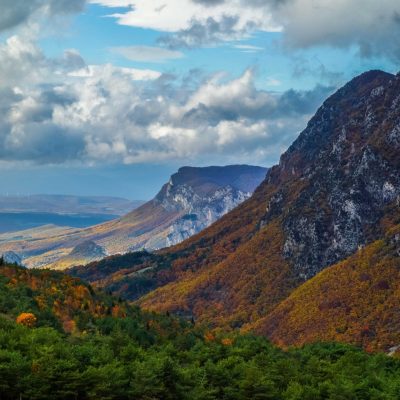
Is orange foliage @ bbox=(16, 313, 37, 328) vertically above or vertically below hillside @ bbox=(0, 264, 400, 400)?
above

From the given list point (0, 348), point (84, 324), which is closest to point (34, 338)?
point (0, 348)

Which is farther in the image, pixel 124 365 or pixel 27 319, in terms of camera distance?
pixel 27 319

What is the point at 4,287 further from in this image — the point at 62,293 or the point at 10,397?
the point at 10,397

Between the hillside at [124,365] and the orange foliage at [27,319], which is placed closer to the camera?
the hillside at [124,365]

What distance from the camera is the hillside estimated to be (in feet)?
329

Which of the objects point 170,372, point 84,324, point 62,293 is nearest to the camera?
point 170,372

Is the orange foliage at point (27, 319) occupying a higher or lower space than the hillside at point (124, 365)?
higher

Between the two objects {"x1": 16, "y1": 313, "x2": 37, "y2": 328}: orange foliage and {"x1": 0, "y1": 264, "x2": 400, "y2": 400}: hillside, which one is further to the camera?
{"x1": 16, "y1": 313, "x2": 37, "y2": 328}: orange foliage

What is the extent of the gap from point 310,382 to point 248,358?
20046mm

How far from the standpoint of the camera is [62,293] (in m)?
195

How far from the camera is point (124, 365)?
119 metres

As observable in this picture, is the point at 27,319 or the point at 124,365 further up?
the point at 27,319

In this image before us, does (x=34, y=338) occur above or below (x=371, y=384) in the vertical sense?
above

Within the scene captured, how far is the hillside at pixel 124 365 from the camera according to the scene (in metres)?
100
